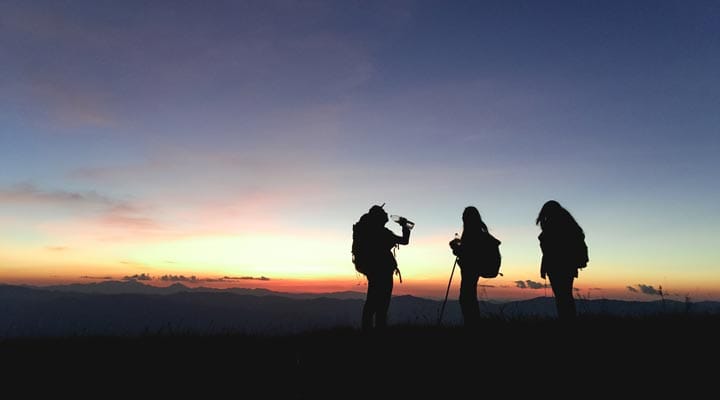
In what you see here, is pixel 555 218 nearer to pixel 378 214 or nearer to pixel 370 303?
pixel 378 214

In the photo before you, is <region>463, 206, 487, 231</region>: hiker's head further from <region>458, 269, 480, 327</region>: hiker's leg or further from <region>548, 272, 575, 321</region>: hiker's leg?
<region>548, 272, 575, 321</region>: hiker's leg

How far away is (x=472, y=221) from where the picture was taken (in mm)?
8906

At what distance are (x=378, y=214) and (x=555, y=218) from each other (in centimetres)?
363

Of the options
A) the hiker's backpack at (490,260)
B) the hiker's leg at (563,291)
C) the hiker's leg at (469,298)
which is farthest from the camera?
the hiker's backpack at (490,260)

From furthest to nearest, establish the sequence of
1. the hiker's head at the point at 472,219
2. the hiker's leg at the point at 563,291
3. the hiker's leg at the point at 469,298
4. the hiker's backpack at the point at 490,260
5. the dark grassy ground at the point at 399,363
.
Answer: the hiker's head at the point at 472,219 → the hiker's backpack at the point at 490,260 → the hiker's leg at the point at 469,298 → the hiker's leg at the point at 563,291 → the dark grassy ground at the point at 399,363

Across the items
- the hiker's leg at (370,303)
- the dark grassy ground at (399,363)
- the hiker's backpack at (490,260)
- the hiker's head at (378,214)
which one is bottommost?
the dark grassy ground at (399,363)

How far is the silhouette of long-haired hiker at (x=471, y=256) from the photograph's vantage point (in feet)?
28.0

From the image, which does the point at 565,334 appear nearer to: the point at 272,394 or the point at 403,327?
the point at 403,327

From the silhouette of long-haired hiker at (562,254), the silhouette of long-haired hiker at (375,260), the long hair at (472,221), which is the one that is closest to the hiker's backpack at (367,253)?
the silhouette of long-haired hiker at (375,260)

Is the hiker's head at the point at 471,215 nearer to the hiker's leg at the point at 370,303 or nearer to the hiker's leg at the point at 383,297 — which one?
the hiker's leg at the point at 383,297

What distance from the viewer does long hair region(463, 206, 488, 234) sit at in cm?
889

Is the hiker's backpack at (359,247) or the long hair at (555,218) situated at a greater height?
the long hair at (555,218)

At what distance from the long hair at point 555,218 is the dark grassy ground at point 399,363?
1977 mm

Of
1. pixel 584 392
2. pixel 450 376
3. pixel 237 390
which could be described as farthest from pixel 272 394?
pixel 584 392
